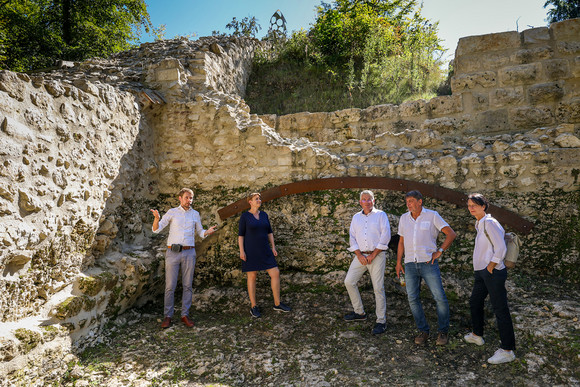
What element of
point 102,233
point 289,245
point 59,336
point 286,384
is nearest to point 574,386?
point 286,384

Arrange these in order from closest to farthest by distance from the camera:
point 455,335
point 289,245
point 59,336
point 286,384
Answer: point 286,384 < point 59,336 < point 455,335 < point 289,245

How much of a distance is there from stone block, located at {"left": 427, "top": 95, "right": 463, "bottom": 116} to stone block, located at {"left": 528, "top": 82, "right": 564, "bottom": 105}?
96 cm

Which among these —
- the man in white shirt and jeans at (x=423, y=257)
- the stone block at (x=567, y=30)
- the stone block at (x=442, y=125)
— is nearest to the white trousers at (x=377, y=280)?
the man in white shirt and jeans at (x=423, y=257)

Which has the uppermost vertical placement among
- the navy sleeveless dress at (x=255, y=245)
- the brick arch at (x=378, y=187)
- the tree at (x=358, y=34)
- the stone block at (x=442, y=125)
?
the tree at (x=358, y=34)

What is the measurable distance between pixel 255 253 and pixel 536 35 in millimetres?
5121

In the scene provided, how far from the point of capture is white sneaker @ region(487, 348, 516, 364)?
3064 millimetres

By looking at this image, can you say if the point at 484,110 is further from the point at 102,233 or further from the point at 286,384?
the point at 102,233

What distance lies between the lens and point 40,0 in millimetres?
12250

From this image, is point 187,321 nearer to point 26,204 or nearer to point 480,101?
point 26,204

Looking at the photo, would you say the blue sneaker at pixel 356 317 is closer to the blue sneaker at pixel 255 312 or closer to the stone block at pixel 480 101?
the blue sneaker at pixel 255 312

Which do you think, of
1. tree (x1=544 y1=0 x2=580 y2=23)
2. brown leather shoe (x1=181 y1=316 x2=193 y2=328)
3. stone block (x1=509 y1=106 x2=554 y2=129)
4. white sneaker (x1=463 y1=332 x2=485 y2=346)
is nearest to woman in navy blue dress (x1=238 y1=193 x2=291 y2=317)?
brown leather shoe (x1=181 y1=316 x2=193 y2=328)

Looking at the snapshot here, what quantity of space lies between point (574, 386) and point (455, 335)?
1013 millimetres

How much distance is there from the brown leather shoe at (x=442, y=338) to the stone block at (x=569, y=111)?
368cm

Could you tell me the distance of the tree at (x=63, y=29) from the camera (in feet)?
36.1
